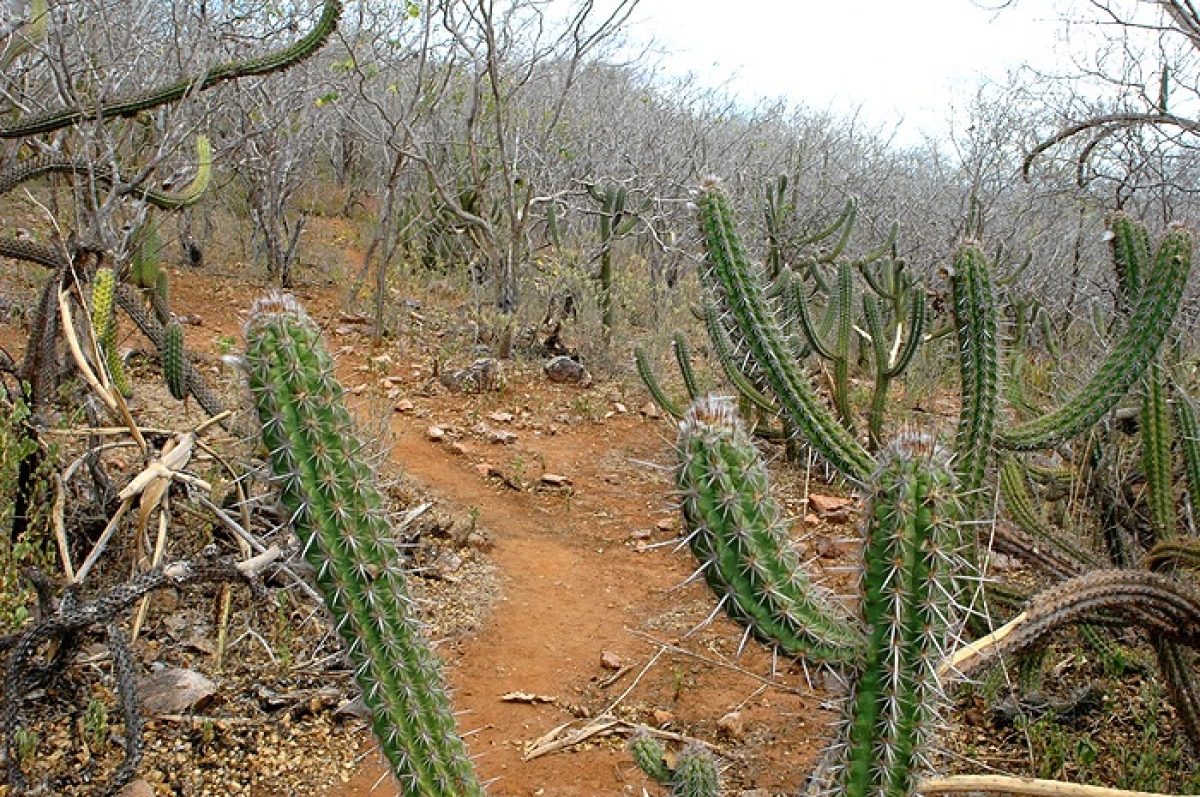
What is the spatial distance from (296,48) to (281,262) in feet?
19.3

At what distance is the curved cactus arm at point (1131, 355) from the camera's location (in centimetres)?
246

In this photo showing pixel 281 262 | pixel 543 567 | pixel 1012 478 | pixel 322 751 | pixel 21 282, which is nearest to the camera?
pixel 322 751

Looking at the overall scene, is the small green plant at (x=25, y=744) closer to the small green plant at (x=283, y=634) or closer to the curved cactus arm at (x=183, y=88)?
the small green plant at (x=283, y=634)

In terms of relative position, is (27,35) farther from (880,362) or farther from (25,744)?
(880,362)

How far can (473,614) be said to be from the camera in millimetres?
3826

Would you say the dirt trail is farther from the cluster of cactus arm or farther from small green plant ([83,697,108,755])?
small green plant ([83,697,108,755])

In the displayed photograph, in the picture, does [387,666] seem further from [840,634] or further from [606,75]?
[606,75]

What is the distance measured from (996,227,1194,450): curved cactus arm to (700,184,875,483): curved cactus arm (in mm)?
469

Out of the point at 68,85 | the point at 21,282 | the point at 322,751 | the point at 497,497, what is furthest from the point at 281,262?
the point at 322,751

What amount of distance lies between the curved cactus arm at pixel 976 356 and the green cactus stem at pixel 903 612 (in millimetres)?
948

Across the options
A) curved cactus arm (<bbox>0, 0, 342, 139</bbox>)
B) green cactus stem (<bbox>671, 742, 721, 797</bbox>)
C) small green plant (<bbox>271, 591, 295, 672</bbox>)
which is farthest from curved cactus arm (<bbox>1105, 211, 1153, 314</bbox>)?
curved cactus arm (<bbox>0, 0, 342, 139</bbox>)

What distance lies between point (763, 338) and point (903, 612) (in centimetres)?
114

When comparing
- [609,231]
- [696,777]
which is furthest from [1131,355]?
[609,231]

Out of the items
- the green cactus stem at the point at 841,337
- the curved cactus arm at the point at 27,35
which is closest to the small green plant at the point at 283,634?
the curved cactus arm at the point at 27,35
